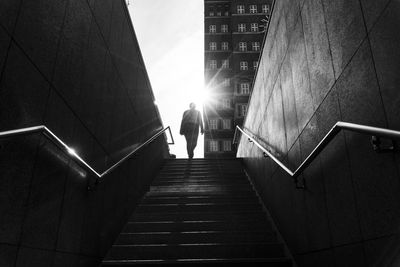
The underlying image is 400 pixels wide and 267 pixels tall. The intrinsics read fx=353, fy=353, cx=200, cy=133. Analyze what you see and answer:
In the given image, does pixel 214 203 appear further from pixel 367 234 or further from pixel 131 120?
pixel 367 234

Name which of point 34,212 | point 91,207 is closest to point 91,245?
point 91,207

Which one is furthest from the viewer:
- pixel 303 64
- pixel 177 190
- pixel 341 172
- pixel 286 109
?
pixel 177 190

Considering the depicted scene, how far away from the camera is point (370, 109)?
2.23 meters

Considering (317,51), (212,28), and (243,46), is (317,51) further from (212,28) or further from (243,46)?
(212,28)

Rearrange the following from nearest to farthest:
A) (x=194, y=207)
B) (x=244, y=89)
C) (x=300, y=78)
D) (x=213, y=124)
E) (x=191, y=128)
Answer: (x=300, y=78)
(x=194, y=207)
(x=191, y=128)
(x=213, y=124)
(x=244, y=89)

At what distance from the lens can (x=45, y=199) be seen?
266 centimetres

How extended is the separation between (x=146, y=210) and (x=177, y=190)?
124 centimetres

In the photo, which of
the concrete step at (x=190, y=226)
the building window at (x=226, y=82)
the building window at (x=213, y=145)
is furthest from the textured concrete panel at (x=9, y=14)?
the building window at (x=226, y=82)

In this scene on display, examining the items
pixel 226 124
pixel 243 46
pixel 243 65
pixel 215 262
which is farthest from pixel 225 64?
pixel 215 262

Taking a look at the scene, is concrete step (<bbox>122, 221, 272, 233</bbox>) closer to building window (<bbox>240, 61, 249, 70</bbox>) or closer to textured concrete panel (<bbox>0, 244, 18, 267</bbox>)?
textured concrete panel (<bbox>0, 244, 18, 267</bbox>)

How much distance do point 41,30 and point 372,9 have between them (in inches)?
88.4

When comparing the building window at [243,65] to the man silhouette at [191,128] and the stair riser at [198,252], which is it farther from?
the stair riser at [198,252]

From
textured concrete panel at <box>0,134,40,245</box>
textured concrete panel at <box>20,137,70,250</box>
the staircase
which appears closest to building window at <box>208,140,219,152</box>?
the staircase

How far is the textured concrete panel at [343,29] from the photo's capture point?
2.38m
